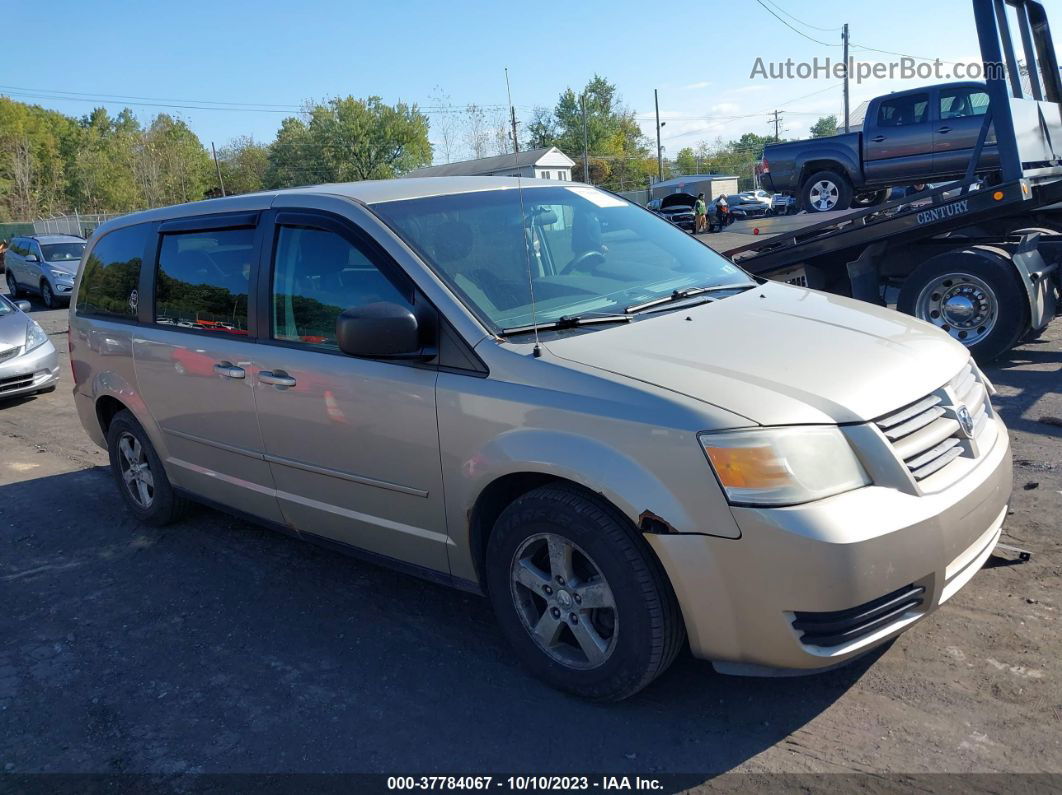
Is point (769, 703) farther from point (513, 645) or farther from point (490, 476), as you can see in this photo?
point (490, 476)

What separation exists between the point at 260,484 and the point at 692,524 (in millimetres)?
2413

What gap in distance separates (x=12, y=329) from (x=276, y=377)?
7.59 meters

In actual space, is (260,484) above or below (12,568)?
above

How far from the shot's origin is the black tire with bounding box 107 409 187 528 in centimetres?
509

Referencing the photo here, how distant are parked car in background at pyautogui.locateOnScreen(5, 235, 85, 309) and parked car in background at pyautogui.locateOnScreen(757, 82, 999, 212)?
52.5ft

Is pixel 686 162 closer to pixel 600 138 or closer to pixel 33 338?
pixel 600 138

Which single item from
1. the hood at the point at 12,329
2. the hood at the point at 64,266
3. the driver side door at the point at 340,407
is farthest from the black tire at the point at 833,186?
the hood at the point at 64,266

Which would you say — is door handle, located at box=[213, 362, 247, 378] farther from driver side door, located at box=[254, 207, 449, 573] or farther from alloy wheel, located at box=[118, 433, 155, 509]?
alloy wheel, located at box=[118, 433, 155, 509]

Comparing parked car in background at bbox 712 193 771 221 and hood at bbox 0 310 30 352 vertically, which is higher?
parked car in background at bbox 712 193 771 221

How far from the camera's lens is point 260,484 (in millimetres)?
4203

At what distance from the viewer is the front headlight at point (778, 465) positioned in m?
2.56

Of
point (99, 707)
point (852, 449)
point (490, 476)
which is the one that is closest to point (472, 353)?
point (490, 476)

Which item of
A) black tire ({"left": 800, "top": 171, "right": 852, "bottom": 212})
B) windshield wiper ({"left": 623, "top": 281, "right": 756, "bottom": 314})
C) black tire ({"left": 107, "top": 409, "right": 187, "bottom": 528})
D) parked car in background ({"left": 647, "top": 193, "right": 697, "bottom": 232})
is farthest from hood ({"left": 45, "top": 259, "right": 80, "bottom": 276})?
parked car in background ({"left": 647, "top": 193, "right": 697, "bottom": 232})

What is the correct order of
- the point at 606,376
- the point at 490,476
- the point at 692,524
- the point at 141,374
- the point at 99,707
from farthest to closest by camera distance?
the point at 141,374, the point at 99,707, the point at 490,476, the point at 606,376, the point at 692,524
